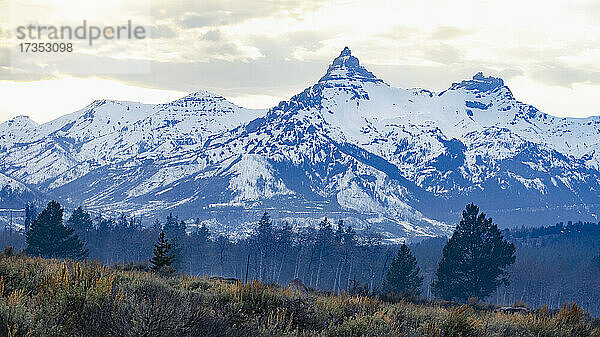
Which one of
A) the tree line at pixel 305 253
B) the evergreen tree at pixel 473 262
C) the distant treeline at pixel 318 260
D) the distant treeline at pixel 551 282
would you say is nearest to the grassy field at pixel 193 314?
the evergreen tree at pixel 473 262

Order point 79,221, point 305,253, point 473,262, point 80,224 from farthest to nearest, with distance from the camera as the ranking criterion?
point 305,253
point 80,224
point 79,221
point 473,262

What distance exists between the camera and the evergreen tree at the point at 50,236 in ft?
203

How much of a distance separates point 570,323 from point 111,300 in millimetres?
11136

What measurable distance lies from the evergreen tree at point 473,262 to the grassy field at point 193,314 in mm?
44184

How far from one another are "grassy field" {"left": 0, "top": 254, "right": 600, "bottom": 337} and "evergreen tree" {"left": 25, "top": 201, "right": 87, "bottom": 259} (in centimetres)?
5202

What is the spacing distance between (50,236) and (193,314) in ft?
192

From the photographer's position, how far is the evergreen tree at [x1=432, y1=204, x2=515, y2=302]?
5788 cm

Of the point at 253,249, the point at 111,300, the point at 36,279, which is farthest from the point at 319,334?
the point at 253,249

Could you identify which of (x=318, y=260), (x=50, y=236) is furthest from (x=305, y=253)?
(x=50, y=236)

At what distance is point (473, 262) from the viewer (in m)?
58.3

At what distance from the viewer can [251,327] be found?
1037 centimetres

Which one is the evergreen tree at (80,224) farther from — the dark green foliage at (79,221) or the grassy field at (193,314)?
the grassy field at (193,314)

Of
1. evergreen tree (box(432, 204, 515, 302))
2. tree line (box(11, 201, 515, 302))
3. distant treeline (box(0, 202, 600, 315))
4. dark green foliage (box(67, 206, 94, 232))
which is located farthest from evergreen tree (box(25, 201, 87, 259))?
evergreen tree (box(432, 204, 515, 302))

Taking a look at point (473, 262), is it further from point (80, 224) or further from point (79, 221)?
point (80, 224)
